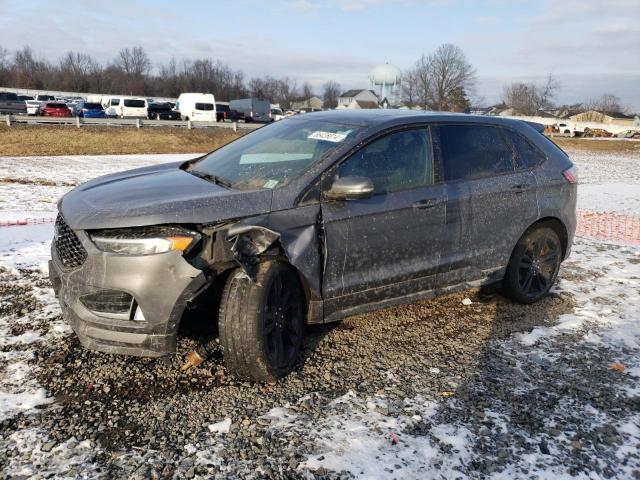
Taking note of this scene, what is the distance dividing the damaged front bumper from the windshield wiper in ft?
2.69

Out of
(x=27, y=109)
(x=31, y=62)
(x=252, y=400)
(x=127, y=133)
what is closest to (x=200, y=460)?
(x=252, y=400)

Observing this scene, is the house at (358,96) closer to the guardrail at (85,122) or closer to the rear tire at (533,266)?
the guardrail at (85,122)

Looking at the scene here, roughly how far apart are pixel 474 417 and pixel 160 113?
38.6 meters

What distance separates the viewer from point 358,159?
3730 millimetres

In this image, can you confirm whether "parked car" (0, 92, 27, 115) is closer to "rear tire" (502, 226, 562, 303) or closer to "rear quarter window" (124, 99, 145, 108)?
"rear quarter window" (124, 99, 145, 108)

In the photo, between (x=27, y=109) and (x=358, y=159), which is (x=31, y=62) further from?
(x=358, y=159)

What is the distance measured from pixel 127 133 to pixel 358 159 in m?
24.6

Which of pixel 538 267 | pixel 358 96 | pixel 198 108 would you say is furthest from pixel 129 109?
pixel 358 96

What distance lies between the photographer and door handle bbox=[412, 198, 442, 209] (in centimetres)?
390

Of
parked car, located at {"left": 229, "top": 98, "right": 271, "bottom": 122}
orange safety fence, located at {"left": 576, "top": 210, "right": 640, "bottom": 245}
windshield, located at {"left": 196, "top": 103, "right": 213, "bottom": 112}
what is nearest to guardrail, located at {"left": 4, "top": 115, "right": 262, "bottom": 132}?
windshield, located at {"left": 196, "top": 103, "right": 213, "bottom": 112}

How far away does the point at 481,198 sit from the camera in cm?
432

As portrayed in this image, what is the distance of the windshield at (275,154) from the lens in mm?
3639

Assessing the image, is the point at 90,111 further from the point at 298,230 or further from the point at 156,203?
the point at 298,230

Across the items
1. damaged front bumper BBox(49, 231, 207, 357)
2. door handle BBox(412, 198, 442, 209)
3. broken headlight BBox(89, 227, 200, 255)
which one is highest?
door handle BBox(412, 198, 442, 209)
